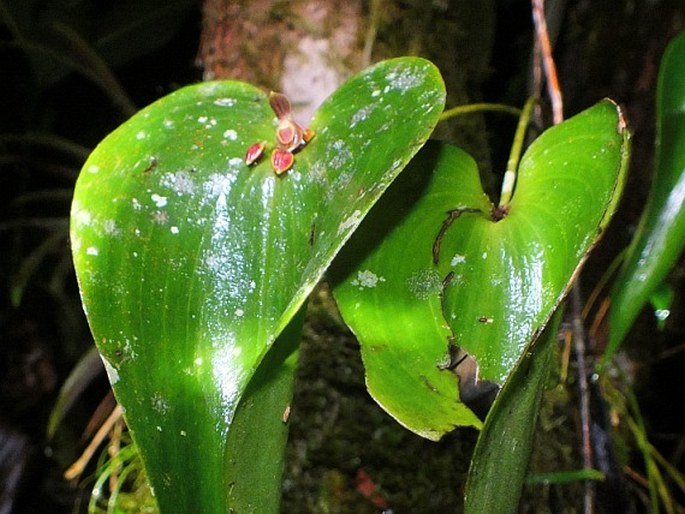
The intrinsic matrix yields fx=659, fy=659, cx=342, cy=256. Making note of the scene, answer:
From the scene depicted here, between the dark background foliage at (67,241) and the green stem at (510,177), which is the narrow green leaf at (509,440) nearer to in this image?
the green stem at (510,177)

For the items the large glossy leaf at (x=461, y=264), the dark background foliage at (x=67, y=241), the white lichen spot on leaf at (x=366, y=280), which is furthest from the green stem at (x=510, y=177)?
the dark background foliage at (x=67, y=241)

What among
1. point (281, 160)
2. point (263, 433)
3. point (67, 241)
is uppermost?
point (281, 160)

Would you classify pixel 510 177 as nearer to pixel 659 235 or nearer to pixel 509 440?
pixel 659 235

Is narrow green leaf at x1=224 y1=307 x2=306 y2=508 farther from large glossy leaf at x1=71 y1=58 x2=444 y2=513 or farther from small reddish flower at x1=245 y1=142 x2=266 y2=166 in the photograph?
small reddish flower at x1=245 y1=142 x2=266 y2=166

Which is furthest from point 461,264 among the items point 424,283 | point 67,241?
point 67,241

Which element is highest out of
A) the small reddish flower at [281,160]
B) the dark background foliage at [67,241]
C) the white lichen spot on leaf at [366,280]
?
the small reddish flower at [281,160]

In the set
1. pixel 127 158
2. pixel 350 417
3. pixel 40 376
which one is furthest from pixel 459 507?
pixel 40 376
